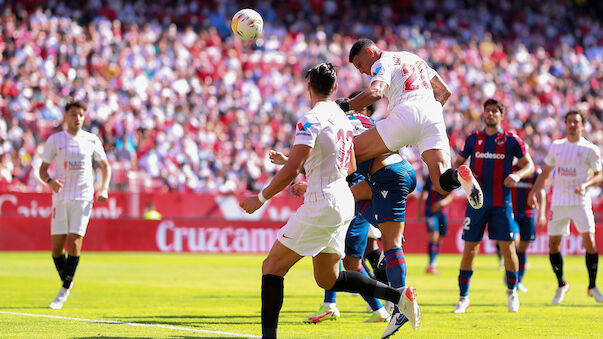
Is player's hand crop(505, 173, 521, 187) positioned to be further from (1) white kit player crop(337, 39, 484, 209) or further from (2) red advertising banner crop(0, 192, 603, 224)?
(2) red advertising banner crop(0, 192, 603, 224)

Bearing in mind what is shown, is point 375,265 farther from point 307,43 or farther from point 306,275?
point 307,43

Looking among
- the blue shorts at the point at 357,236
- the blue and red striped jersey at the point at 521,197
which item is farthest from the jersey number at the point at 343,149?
the blue and red striped jersey at the point at 521,197

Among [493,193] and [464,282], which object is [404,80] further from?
[464,282]

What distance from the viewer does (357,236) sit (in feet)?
34.1

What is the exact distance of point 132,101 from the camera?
28719mm

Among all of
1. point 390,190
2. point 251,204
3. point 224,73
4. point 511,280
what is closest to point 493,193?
point 511,280

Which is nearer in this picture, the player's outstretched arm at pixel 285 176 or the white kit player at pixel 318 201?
the player's outstretched arm at pixel 285 176

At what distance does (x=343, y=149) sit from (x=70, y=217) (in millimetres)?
5720

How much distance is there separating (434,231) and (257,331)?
37.3 feet

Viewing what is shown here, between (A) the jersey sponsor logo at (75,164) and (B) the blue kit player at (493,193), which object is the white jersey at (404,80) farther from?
(A) the jersey sponsor logo at (75,164)

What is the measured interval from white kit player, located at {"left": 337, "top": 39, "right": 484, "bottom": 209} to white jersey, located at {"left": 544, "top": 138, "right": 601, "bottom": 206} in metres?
4.75

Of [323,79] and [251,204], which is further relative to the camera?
[323,79]

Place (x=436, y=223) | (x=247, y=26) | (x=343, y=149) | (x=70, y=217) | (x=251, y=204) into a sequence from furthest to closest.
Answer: (x=436, y=223) < (x=70, y=217) < (x=247, y=26) < (x=343, y=149) < (x=251, y=204)

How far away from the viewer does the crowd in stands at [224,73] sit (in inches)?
1070
